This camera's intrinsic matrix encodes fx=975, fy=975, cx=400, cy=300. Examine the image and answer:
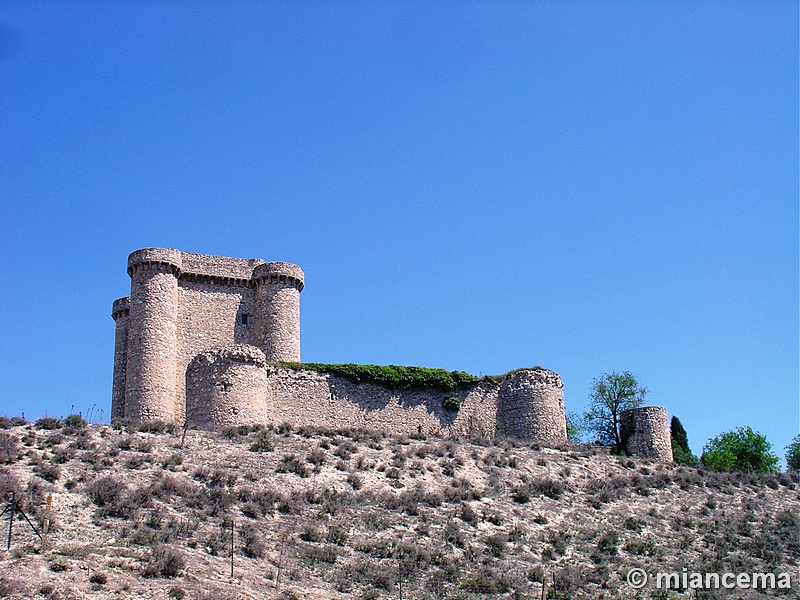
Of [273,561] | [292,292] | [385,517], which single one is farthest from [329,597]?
[292,292]

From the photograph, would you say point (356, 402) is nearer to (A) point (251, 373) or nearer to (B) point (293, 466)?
(A) point (251, 373)

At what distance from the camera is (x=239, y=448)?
31578 mm

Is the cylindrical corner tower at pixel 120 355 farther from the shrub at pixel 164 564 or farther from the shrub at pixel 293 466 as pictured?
the shrub at pixel 164 564

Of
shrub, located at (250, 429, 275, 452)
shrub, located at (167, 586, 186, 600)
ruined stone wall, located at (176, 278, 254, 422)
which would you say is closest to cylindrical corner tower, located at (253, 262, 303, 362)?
ruined stone wall, located at (176, 278, 254, 422)

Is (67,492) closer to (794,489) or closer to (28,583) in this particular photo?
(28,583)

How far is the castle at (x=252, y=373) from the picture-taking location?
37.0 meters

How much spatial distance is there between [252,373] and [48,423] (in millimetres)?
8380

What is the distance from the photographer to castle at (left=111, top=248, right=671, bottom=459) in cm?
3700

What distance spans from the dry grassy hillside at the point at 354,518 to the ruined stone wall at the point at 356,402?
2.29 meters

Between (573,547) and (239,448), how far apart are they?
1106 centimetres

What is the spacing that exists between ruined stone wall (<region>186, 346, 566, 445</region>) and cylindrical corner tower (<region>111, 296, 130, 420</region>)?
6400mm

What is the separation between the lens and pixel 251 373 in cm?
3650

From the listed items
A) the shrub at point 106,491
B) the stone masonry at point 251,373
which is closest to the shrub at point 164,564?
the shrub at point 106,491

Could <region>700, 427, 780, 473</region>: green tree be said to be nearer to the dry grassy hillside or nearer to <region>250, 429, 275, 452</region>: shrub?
the dry grassy hillside
